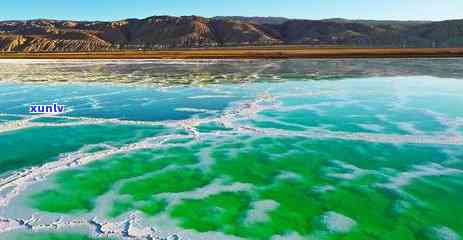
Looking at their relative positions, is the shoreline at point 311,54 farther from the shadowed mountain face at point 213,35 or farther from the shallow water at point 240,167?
the shadowed mountain face at point 213,35

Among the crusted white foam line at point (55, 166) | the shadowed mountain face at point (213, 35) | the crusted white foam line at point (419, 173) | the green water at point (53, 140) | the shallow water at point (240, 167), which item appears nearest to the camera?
the shallow water at point (240, 167)

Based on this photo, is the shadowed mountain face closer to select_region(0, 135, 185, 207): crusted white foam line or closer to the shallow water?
the shallow water

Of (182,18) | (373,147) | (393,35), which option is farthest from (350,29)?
(373,147)

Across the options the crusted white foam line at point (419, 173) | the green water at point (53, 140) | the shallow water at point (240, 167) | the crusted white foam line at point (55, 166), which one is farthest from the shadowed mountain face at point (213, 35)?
the crusted white foam line at point (55, 166)

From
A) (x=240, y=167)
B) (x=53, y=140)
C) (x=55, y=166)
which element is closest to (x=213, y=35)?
(x=53, y=140)

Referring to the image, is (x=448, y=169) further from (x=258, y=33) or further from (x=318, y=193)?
(x=258, y=33)

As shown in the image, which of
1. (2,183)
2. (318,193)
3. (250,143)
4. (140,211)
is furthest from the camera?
(250,143)

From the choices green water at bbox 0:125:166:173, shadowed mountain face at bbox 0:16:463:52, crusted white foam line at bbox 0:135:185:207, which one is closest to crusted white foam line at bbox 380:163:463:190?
crusted white foam line at bbox 0:135:185:207

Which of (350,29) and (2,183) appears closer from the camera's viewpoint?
(2,183)
